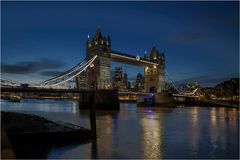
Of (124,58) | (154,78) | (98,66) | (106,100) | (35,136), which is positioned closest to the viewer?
(35,136)

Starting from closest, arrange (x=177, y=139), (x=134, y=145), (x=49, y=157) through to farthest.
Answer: (x=49, y=157), (x=134, y=145), (x=177, y=139)

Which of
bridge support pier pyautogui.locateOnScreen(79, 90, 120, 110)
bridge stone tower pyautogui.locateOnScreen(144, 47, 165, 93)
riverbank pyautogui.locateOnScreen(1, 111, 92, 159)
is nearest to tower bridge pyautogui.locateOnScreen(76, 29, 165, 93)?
bridge stone tower pyautogui.locateOnScreen(144, 47, 165, 93)

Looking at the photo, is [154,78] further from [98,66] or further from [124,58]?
[98,66]

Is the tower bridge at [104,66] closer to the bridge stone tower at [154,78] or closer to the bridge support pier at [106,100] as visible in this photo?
the bridge stone tower at [154,78]

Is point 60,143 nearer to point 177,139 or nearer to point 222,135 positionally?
point 177,139

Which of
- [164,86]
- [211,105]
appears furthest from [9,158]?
[164,86]

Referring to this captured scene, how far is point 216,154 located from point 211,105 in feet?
255

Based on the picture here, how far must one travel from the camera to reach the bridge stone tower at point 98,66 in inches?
2691

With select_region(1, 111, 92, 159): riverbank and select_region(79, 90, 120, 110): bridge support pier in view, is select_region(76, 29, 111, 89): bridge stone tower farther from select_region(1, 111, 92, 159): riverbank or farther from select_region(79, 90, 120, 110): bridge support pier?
select_region(1, 111, 92, 159): riverbank

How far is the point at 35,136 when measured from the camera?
593 inches

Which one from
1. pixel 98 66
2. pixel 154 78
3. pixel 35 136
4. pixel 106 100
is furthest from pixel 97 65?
pixel 35 136

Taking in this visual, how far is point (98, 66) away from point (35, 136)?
182 ft

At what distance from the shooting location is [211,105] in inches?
3597

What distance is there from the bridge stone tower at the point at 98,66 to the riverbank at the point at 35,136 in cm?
4823
